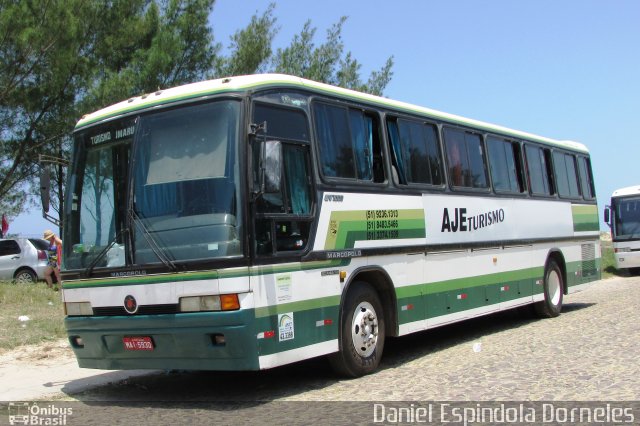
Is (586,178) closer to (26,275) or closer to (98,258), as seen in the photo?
(98,258)

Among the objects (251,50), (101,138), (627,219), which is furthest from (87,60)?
(627,219)

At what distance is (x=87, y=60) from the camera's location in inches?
755

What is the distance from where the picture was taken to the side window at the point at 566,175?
1437 centimetres

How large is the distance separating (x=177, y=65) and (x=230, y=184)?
14378 mm

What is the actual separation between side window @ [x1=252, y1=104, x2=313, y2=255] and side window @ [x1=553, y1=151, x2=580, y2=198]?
8.11 m

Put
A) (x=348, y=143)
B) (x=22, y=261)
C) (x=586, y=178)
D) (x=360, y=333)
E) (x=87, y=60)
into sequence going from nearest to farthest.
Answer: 1. (x=360, y=333)
2. (x=348, y=143)
3. (x=586, y=178)
4. (x=87, y=60)
5. (x=22, y=261)

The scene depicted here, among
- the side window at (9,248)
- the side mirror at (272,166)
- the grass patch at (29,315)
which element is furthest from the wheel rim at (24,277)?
the side mirror at (272,166)

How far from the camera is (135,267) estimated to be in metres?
7.17

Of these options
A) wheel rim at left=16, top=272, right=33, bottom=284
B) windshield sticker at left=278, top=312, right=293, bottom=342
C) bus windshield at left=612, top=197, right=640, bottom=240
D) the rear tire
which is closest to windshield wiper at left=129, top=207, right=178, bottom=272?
windshield sticker at left=278, top=312, right=293, bottom=342

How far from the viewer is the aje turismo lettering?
1019cm

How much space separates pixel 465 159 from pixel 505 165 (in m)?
1.62

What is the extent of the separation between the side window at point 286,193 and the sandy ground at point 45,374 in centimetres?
323

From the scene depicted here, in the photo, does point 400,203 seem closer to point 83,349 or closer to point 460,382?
point 460,382

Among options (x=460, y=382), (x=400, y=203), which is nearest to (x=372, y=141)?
(x=400, y=203)
